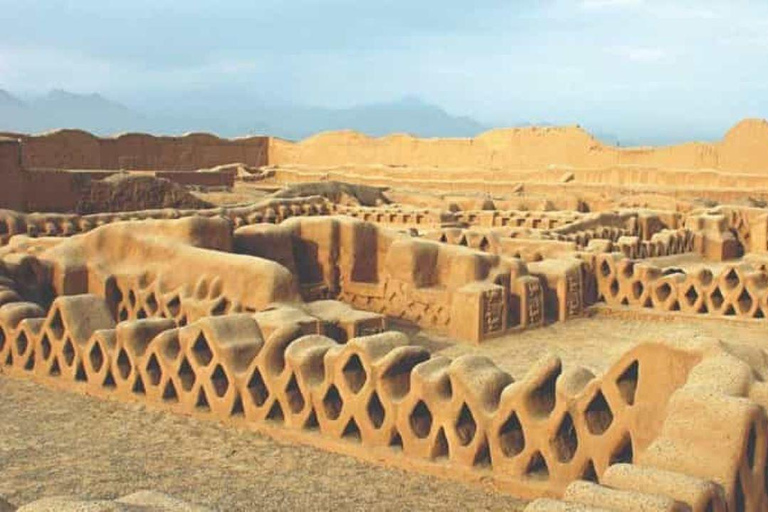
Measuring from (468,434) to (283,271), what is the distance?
16.3 ft

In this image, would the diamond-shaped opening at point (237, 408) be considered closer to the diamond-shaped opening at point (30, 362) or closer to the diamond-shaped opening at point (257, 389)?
the diamond-shaped opening at point (257, 389)

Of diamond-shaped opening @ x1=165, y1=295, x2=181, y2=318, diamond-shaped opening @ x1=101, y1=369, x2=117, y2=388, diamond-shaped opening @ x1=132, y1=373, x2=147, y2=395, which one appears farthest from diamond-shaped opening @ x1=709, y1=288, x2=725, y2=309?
diamond-shaped opening @ x1=101, y1=369, x2=117, y2=388

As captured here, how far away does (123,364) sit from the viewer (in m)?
7.29

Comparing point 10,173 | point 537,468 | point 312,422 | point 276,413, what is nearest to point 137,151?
point 10,173

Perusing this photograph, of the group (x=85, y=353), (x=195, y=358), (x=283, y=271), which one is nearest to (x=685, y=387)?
(x=195, y=358)

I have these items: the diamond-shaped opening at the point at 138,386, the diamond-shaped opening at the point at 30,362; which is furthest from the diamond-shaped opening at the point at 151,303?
the diamond-shaped opening at the point at 138,386

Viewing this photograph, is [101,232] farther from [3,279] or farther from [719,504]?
[719,504]

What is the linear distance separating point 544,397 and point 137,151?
3458cm

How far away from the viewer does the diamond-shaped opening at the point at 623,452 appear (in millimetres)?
4766

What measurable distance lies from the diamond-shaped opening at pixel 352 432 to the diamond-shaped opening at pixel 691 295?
7.88 metres

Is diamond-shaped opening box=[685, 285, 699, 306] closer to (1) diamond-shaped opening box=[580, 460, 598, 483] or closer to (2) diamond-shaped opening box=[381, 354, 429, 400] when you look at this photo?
(2) diamond-shaped opening box=[381, 354, 429, 400]

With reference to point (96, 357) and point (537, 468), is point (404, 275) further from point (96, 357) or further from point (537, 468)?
point (537, 468)

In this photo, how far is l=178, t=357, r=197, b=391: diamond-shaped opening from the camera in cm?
679

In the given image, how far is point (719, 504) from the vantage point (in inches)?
144
